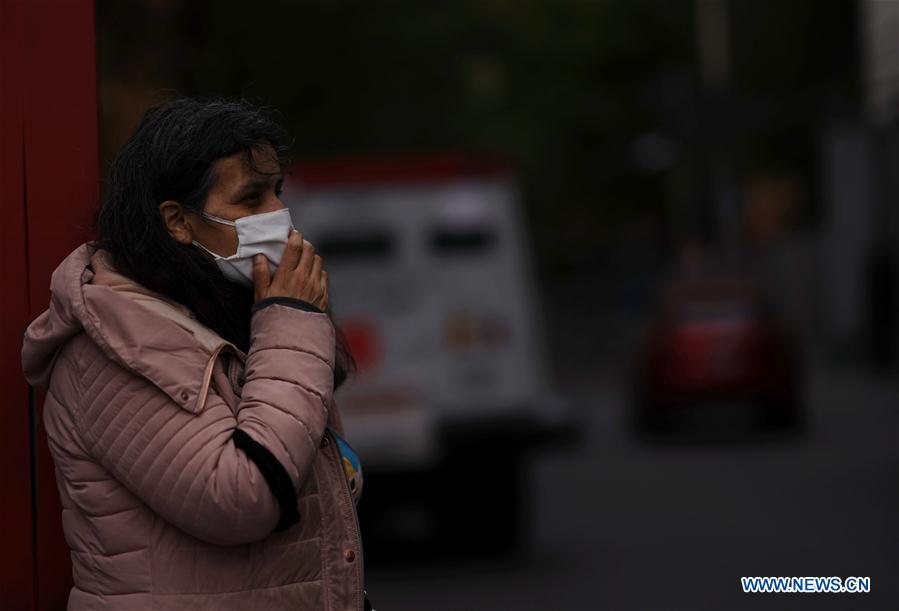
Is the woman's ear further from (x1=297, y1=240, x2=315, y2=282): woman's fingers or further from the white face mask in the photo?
(x1=297, y1=240, x2=315, y2=282): woman's fingers

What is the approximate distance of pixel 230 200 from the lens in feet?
9.50

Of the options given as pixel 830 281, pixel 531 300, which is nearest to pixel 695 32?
pixel 830 281

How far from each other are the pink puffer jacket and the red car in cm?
1648

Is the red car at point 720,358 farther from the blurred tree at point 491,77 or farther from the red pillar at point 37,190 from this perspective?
the red pillar at point 37,190

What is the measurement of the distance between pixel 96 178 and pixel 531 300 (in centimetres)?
822

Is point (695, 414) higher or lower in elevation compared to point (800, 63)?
lower

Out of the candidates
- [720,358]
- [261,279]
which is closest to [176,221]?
[261,279]

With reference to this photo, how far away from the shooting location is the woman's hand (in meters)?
2.88

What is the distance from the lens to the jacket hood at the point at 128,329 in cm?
270

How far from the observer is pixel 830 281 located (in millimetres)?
31625

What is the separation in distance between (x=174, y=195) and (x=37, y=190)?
1.18ft

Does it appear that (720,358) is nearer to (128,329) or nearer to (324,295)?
(324,295)

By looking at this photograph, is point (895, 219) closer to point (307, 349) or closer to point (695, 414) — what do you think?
point (695, 414)

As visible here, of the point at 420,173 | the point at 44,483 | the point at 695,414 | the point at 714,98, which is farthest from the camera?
the point at 714,98
